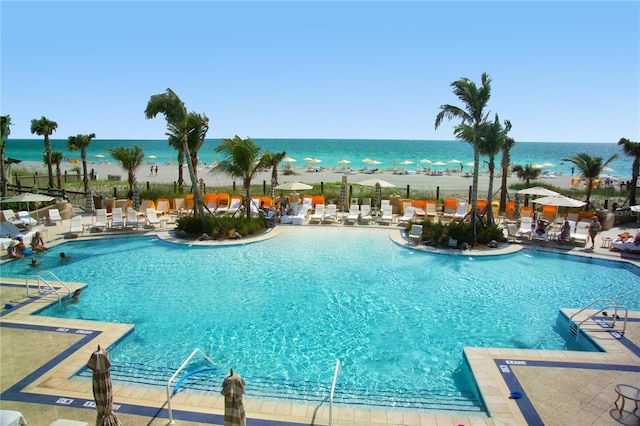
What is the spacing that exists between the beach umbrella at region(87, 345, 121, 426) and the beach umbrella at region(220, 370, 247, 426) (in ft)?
5.12

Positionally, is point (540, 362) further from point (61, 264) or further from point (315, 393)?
point (61, 264)

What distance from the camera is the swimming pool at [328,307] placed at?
24.5ft

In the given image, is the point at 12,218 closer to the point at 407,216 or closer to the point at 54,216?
the point at 54,216

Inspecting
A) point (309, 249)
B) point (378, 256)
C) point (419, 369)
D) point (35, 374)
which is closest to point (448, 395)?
point (419, 369)

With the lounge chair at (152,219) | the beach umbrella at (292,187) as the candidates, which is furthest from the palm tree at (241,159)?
the lounge chair at (152,219)

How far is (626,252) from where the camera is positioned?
14617 mm

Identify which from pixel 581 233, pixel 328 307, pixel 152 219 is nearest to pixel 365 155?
pixel 152 219

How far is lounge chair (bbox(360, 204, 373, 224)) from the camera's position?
19234 millimetres

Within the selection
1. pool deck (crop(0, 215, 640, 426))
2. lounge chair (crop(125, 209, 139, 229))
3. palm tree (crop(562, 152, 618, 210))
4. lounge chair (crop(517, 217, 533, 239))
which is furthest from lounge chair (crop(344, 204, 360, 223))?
pool deck (crop(0, 215, 640, 426))

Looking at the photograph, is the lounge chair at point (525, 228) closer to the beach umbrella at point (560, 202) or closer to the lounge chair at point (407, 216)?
the beach umbrella at point (560, 202)

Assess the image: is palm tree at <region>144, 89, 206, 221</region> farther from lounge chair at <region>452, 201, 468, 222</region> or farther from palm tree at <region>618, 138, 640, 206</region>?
palm tree at <region>618, 138, 640, 206</region>

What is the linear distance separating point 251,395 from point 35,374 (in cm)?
355

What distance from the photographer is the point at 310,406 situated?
627cm

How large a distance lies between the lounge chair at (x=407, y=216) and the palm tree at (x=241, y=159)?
652cm
